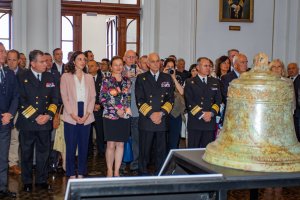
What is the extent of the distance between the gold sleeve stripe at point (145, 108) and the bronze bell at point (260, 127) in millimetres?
4267

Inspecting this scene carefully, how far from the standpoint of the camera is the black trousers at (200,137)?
686 cm

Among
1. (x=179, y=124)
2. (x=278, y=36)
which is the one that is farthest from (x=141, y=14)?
(x=179, y=124)

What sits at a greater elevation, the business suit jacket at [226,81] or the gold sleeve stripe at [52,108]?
the business suit jacket at [226,81]

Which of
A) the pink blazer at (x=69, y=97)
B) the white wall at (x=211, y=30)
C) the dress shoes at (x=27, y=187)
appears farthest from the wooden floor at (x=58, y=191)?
the white wall at (x=211, y=30)

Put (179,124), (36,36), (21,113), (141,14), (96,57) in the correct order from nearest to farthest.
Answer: (21,113), (179,124), (36,36), (141,14), (96,57)

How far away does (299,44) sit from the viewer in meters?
12.3

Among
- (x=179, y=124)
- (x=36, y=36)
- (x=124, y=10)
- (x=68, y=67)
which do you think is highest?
(x=124, y=10)

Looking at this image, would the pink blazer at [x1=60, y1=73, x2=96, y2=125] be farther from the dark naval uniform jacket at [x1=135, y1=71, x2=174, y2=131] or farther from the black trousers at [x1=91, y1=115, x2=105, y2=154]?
the black trousers at [x1=91, y1=115, x2=105, y2=154]

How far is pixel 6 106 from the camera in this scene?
578 cm

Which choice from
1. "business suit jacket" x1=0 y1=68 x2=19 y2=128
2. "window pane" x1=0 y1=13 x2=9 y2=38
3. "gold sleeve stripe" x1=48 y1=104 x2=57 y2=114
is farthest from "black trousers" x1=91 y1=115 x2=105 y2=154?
"window pane" x1=0 y1=13 x2=9 y2=38

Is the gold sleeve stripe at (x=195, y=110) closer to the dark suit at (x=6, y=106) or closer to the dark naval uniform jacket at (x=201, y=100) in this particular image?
the dark naval uniform jacket at (x=201, y=100)

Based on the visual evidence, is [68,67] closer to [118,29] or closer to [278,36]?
[118,29]

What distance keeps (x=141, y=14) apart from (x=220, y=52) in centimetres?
217

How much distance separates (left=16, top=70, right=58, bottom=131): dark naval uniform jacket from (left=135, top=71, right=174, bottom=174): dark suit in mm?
1247
